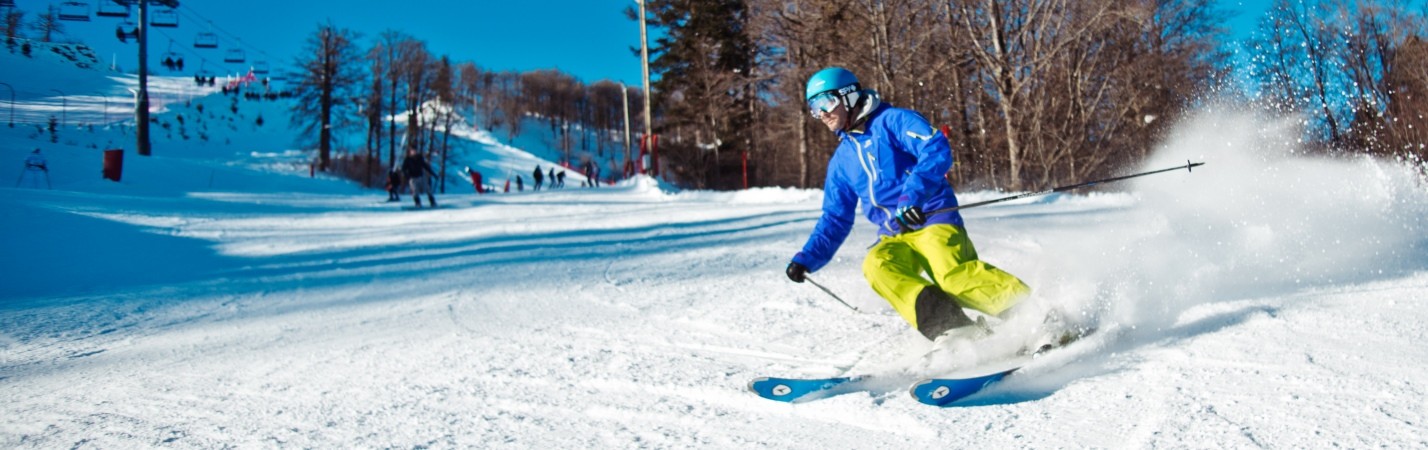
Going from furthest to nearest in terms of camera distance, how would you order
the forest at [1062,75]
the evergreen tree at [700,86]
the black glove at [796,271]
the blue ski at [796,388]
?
the evergreen tree at [700,86], the forest at [1062,75], the black glove at [796,271], the blue ski at [796,388]

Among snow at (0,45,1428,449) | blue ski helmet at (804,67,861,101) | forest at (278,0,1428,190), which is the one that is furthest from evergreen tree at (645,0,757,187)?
blue ski helmet at (804,67,861,101)

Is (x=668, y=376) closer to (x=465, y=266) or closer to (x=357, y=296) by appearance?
(x=357, y=296)

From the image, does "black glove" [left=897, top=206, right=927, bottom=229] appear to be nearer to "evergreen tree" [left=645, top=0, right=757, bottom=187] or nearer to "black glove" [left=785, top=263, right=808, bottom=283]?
"black glove" [left=785, top=263, right=808, bottom=283]

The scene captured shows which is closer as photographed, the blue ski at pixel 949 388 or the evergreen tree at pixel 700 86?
the blue ski at pixel 949 388

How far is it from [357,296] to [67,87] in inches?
1082

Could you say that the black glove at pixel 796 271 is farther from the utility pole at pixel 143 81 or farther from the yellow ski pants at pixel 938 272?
the utility pole at pixel 143 81

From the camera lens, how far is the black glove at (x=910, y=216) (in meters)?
3.20

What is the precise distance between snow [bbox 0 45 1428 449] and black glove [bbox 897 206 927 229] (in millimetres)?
525

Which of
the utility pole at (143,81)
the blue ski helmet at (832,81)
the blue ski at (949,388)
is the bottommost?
the blue ski at (949,388)

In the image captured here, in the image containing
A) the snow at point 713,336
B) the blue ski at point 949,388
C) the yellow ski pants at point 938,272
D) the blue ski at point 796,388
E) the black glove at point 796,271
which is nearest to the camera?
the snow at point 713,336

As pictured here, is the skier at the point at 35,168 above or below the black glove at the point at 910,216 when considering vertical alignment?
above

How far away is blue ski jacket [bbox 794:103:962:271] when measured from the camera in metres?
3.36

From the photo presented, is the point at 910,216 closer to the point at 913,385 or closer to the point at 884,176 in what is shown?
the point at 884,176

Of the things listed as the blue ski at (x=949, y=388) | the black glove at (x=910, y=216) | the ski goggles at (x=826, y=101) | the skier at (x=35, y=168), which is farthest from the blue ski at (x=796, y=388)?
the skier at (x=35, y=168)
